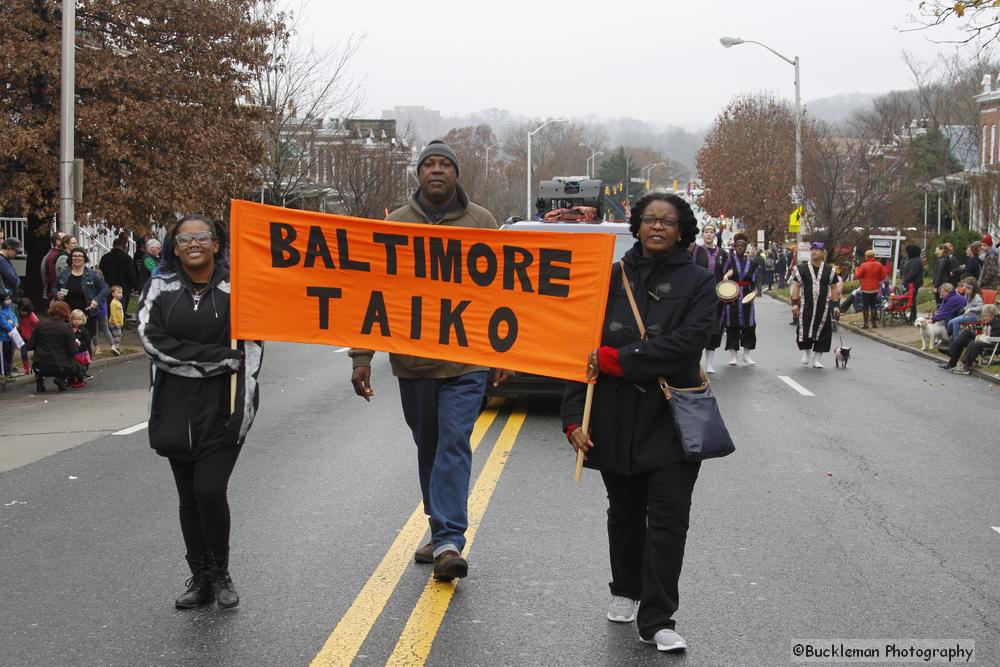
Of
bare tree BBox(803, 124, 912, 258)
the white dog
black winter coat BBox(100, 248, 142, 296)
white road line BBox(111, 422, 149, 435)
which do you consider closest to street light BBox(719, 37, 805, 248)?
bare tree BBox(803, 124, 912, 258)

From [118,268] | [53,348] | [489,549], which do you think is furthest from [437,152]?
[118,268]

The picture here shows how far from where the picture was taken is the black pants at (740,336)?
56.4 feet

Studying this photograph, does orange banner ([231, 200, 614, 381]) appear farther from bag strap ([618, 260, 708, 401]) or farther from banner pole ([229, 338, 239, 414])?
bag strap ([618, 260, 708, 401])

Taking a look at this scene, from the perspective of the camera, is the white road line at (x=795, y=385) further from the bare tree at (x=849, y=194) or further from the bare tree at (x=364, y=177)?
the bare tree at (x=364, y=177)

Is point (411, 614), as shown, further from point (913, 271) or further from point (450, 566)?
point (913, 271)

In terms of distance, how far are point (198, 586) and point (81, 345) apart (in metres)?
11.8

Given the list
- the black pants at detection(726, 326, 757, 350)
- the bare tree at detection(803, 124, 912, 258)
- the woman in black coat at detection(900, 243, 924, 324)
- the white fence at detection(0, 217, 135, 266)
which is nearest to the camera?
the black pants at detection(726, 326, 757, 350)

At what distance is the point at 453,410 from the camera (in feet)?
19.1

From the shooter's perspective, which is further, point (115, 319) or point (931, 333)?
point (931, 333)

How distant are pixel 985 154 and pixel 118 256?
4607cm

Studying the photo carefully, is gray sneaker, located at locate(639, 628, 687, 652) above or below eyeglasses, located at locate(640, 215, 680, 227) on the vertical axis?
below

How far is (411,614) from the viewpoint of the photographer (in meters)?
5.34

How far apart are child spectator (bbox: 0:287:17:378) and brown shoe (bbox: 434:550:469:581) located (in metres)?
11.5

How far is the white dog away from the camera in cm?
2016
